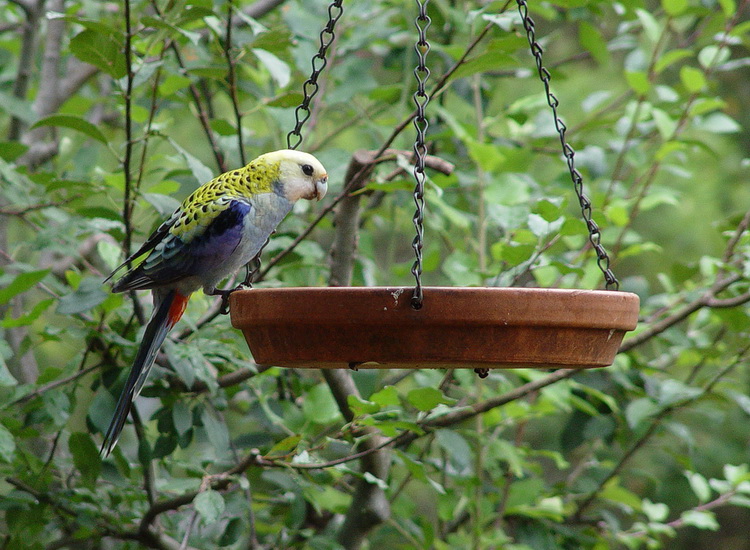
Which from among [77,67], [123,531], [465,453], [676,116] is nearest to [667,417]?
[465,453]

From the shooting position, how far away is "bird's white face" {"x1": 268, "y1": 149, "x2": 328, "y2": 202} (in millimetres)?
1952

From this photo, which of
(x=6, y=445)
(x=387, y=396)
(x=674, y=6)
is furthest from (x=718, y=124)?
(x=6, y=445)

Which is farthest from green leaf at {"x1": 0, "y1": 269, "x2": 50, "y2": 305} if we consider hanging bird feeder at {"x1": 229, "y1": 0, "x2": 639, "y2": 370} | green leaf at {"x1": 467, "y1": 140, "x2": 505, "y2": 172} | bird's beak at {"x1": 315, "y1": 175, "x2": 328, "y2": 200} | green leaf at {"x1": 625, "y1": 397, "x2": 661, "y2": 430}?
green leaf at {"x1": 625, "y1": 397, "x2": 661, "y2": 430}

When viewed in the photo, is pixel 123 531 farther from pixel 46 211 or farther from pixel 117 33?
pixel 117 33

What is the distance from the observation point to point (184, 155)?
2.11m

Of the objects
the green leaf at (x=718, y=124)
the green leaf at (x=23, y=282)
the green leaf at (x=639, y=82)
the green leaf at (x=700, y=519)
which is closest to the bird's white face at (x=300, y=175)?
the green leaf at (x=23, y=282)

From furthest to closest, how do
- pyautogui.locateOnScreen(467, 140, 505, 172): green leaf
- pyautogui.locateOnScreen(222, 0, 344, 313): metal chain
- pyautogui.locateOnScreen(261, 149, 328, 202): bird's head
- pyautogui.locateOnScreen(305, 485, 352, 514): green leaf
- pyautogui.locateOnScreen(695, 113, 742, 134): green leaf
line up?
pyautogui.locateOnScreen(695, 113, 742, 134): green leaf
pyautogui.locateOnScreen(305, 485, 352, 514): green leaf
pyautogui.locateOnScreen(467, 140, 505, 172): green leaf
pyautogui.locateOnScreen(261, 149, 328, 202): bird's head
pyautogui.locateOnScreen(222, 0, 344, 313): metal chain

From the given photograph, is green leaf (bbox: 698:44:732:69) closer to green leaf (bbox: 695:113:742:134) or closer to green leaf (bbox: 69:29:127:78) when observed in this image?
green leaf (bbox: 695:113:742:134)

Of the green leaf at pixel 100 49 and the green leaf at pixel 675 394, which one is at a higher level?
the green leaf at pixel 100 49

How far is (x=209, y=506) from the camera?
6.14ft

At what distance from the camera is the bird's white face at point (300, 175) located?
6.40 ft

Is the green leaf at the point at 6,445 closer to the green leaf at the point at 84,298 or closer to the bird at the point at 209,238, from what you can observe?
the bird at the point at 209,238

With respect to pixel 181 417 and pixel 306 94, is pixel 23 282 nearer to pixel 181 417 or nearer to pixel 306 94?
pixel 181 417

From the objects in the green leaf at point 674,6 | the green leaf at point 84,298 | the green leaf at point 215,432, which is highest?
the green leaf at point 674,6
